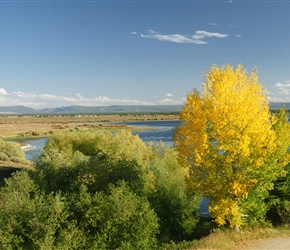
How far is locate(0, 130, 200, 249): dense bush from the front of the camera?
24.4 metres

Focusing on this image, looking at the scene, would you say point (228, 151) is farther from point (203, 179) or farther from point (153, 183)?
point (153, 183)

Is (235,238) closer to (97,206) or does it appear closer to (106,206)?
(106,206)

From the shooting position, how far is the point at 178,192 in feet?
116

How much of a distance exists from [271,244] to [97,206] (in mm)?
14088

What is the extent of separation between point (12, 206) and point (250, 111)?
2105 cm

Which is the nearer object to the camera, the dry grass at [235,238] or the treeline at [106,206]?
the dry grass at [235,238]

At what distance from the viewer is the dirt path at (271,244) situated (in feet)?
74.7

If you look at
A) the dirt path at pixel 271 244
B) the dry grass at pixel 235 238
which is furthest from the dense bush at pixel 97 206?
the dirt path at pixel 271 244

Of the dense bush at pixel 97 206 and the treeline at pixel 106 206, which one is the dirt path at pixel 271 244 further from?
the dense bush at pixel 97 206

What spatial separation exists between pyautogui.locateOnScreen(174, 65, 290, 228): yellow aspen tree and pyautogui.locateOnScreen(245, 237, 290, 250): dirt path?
2.16 metres

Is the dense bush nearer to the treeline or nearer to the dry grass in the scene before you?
the treeline

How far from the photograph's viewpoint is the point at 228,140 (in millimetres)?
22172

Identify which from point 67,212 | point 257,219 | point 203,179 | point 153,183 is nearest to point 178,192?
point 153,183

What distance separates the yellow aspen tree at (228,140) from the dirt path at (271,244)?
216 centimetres
